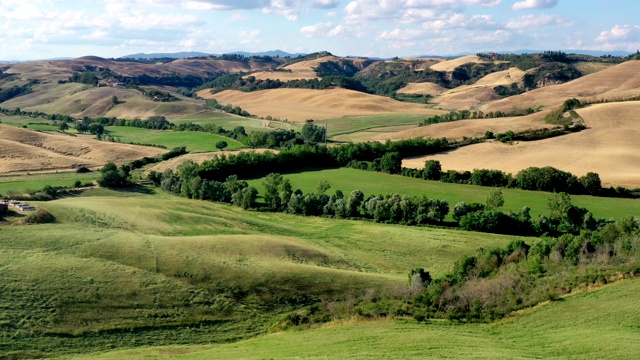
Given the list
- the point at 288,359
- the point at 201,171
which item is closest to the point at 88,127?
the point at 201,171

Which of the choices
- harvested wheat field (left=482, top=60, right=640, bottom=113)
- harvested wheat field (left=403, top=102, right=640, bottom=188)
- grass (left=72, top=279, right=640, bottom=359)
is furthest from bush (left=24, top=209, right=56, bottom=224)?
harvested wheat field (left=482, top=60, right=640, bottom=113)

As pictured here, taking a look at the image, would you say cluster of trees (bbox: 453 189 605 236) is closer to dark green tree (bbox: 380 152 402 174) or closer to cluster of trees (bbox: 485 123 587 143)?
dark green tree (bbox: 380 152 402 174)

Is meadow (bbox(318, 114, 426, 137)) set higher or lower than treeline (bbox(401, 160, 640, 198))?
higher

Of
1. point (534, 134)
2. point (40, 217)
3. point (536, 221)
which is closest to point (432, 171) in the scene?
point (536, 221)

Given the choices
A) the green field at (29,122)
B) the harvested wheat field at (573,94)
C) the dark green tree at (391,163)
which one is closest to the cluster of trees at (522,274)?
the dark green tree at (391,163)

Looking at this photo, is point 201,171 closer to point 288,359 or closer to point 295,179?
point 295,179

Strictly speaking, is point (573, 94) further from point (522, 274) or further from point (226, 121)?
point (522, 274)

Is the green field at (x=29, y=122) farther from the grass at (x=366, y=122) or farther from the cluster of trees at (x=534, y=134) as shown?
the cluster of trees at (x=534, y=134)
